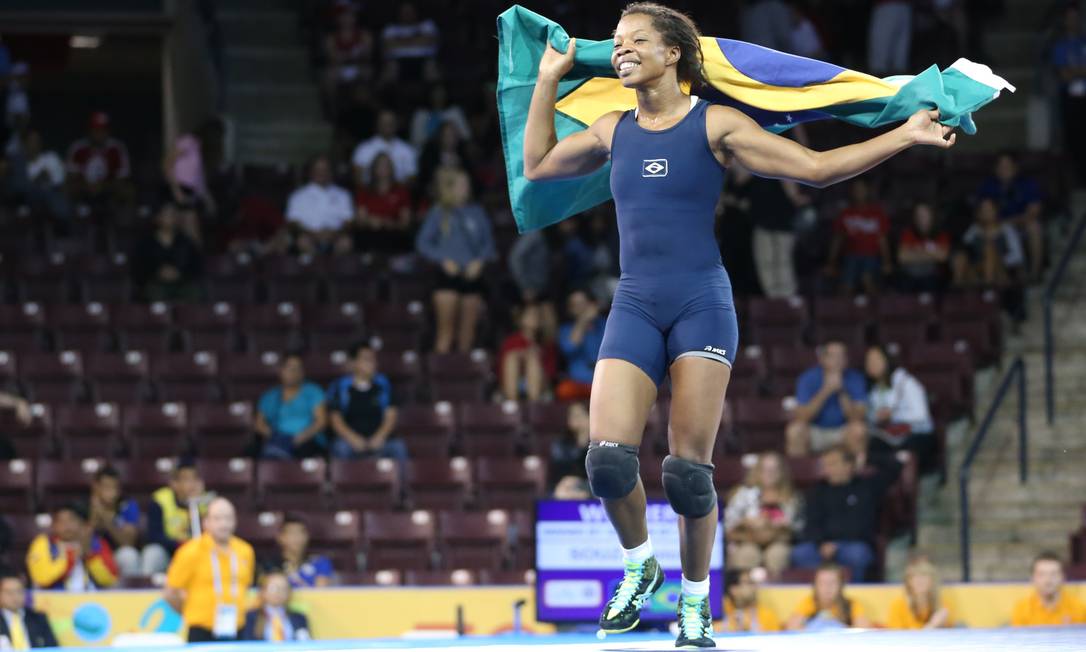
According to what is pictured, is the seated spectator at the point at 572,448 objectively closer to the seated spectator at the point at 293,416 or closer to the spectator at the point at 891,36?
the seated spectator at the point at 293,416

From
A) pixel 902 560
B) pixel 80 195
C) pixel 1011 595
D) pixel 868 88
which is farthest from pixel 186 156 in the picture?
pixel 868 88

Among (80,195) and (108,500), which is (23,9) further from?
(108,500)

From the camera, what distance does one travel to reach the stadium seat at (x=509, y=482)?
1230 centimetres

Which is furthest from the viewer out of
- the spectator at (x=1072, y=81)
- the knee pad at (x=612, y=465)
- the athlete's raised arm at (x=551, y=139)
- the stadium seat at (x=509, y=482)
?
the spectator at (x=1072, y=81)

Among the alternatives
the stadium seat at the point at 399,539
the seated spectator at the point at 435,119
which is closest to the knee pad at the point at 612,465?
the stadium seat at the point at 399,539

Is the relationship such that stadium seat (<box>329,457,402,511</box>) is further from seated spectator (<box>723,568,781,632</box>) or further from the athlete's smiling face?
the athlete's smiling face

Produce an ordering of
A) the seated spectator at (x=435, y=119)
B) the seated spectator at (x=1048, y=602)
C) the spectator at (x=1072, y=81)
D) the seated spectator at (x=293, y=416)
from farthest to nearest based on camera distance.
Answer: the seated spectator at (x=435, y=119) → the spectator at (x=1072, y=81) → the seated spectator at (x=293, y=416) → the seated spectator at (x=1048, y=602)

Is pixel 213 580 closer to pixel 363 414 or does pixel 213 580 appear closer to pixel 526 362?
pixel 363 414

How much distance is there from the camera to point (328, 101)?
57.6 ft

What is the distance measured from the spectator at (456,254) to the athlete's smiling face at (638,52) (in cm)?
804

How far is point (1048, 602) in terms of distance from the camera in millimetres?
10344

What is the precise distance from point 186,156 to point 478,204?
9.15 ft

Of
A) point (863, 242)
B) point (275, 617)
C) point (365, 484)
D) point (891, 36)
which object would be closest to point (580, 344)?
point (365, 484)

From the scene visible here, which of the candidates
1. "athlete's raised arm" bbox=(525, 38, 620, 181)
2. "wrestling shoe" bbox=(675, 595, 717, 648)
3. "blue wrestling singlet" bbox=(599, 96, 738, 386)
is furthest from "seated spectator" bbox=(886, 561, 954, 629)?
"athlete's raised arm" bbox=(525, 38, 620, 181)
